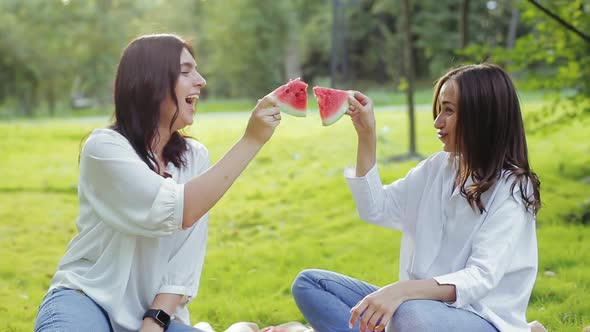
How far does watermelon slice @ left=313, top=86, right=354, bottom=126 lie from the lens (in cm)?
328

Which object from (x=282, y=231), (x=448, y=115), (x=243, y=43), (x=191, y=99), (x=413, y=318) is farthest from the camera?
(x=243, y=43)

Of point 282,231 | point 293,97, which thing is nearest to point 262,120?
point 293,97

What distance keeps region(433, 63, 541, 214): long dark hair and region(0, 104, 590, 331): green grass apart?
5.08 feet

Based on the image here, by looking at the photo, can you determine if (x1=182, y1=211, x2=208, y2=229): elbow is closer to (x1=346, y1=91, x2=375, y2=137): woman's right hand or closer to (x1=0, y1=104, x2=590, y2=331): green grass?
(x1=346, y1=91, x2=375, y2=137): woman's right hand

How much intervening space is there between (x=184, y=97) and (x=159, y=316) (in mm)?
905

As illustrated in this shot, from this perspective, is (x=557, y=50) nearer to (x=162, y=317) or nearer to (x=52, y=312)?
(x=162, y=317)

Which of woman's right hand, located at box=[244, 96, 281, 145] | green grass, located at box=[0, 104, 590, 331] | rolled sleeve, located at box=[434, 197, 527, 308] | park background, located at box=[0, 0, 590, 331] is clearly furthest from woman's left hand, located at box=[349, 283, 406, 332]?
green grass, located at box=[0, 104, 590, 331]

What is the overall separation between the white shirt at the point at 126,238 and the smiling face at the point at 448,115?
3.43ft

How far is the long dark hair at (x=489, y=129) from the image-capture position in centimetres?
289

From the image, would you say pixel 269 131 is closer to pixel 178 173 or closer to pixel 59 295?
pixel 178 173

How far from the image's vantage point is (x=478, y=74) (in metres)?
2.93

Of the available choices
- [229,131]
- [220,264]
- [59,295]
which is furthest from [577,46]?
[229,131]

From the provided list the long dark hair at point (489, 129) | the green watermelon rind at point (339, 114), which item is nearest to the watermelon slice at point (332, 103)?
the green watermelon rind at point (339, 114)

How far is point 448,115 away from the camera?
9.84ft
